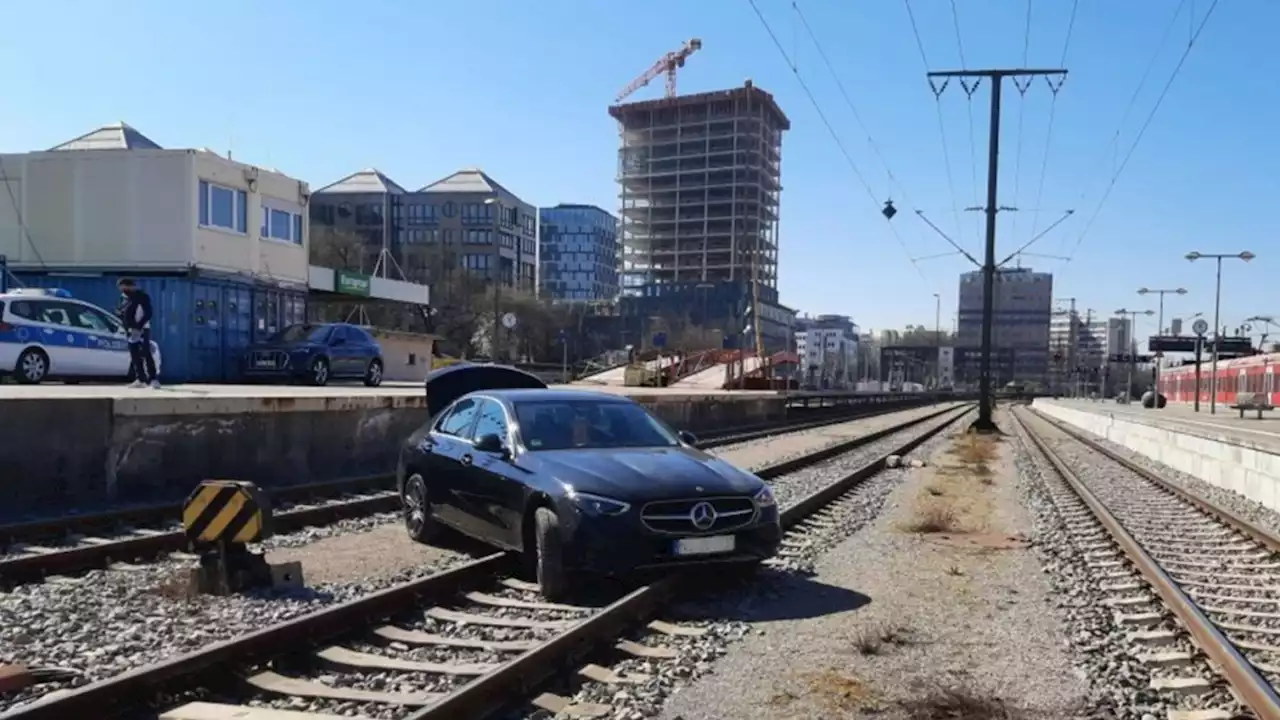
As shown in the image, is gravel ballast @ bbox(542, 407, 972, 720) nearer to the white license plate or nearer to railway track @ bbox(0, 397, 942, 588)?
the white license plate

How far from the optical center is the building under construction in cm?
11738

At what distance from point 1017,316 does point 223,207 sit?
314ft

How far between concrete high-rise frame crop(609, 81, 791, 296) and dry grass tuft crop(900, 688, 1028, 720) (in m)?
103

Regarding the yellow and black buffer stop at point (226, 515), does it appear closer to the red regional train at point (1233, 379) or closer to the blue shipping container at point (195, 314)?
the blue shipping container at point (195, 314)

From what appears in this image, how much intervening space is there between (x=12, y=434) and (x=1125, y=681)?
391 inches

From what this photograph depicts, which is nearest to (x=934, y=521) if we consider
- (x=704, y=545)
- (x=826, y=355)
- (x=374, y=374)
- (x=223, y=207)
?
(x=704, y=545)

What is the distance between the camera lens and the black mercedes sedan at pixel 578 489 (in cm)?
747

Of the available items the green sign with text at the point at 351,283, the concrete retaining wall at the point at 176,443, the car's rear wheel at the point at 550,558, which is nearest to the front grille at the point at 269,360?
the concrete retaining wall at the point at 176,443

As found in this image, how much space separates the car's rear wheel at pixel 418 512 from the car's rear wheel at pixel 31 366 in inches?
440

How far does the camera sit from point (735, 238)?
402 feet

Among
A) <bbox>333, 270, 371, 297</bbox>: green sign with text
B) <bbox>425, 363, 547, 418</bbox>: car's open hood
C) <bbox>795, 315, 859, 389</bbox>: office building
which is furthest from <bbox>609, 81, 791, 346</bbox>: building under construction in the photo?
<bbox>425, 363, 547, 418</bbox>: car's open hood

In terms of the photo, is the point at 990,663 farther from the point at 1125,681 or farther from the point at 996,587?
the point at 996,587

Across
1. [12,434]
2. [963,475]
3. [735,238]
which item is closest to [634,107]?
[735,238]

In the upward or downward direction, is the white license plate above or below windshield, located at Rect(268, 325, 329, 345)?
below
